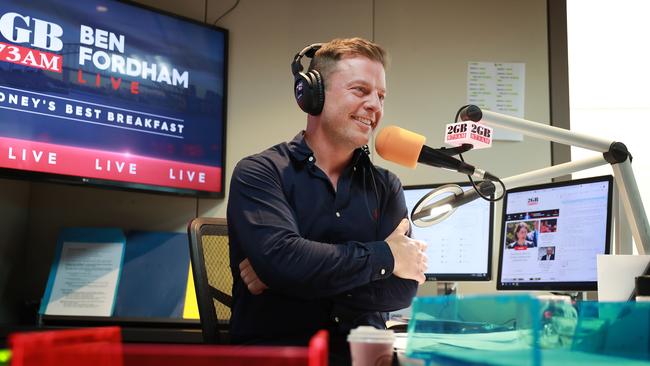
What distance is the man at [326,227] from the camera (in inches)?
57.2

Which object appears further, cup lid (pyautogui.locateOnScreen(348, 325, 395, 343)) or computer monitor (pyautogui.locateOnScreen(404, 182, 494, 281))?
computer monitor (pyautogui.locateOnScreen(404, 182, 494, 281))

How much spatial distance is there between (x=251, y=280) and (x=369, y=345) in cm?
85

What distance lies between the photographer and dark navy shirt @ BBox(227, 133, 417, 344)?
1.45m

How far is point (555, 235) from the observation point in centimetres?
213

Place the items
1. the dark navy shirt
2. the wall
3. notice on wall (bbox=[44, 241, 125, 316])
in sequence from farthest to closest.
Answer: the wall < notice on wall (bbox=[44, 241, 125, 316]) < the dark navy shirt

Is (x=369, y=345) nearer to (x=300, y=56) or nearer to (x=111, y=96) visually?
(x=300, y=56)

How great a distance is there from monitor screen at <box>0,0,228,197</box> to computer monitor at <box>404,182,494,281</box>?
0.87 metres

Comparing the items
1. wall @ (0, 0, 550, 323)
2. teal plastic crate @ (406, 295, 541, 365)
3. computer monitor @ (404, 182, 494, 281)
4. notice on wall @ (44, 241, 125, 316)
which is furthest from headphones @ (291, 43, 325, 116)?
notice on wall @ (44, 241, 125, 316)

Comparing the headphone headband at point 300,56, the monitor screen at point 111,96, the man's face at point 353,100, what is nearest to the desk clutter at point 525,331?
the man's face at point 353,100

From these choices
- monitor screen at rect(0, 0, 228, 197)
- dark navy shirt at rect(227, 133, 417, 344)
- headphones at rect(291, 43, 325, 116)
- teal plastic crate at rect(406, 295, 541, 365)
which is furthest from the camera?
monitor screen at rect(0, 0, 228, 197)

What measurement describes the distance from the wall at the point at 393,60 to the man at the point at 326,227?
3.33 ft

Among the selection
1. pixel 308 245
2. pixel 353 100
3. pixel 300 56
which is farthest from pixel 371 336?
pixel 300 56

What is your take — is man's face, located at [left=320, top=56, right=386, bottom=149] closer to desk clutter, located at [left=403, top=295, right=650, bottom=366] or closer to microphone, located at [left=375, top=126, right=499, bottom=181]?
microphone, located at [left=375, top=126, right=499, bottom=181]

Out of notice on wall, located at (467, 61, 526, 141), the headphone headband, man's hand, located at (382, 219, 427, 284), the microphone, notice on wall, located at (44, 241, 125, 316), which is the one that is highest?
notice on wall, located at (467, 61, 526, 141)
